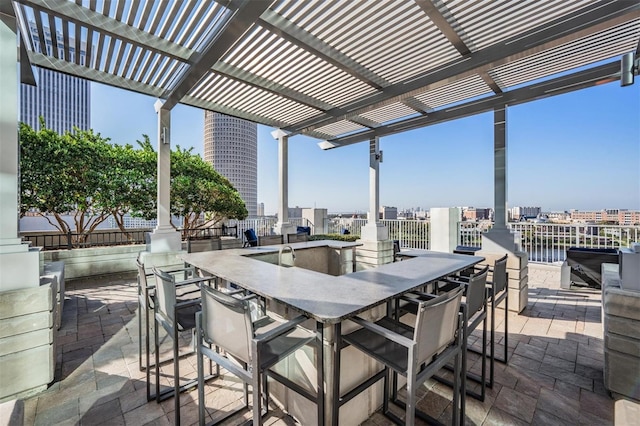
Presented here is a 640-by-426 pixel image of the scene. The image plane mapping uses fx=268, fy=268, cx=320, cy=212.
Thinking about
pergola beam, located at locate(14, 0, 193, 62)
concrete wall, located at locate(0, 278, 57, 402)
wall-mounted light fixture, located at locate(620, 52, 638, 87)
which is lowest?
concrete wall, located at locate(0, 278, 57, 402)

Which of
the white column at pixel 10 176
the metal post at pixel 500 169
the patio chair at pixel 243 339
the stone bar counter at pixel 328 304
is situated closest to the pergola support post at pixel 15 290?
the white column at pixel 10 176

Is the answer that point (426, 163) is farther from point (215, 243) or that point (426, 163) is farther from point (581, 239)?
point (215, 243)

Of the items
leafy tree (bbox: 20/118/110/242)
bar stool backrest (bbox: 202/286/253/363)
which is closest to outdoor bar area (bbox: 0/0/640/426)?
bar stool backrest (bbox: 202/286/253/363)

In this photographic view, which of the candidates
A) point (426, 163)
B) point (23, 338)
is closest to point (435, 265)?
point (23, 338)

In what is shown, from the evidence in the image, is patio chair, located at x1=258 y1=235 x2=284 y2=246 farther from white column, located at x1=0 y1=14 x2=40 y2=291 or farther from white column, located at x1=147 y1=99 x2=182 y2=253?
white column, located at x1=0 y1=14 x2=40 y2=291

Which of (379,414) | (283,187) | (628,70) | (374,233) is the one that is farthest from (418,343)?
(283,187)

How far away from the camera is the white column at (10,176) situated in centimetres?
199

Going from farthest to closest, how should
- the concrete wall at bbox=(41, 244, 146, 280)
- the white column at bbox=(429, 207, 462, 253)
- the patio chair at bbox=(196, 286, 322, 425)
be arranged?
the white column at bbox=(429, 207, 462, 253) → the concrete wall at bbox=(41, 244, 146, 280) → the patio chair at bbox=(196, 286, 322, 425)

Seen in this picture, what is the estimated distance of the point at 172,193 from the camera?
6258 millimetres

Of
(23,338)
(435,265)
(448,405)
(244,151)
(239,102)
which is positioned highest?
(244,151)

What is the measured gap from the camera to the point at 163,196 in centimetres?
458

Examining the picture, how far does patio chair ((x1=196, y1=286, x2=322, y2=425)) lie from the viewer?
3.66 ft

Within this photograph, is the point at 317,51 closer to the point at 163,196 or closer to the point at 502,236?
the point at 163,196

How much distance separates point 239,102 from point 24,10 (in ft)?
8.58
